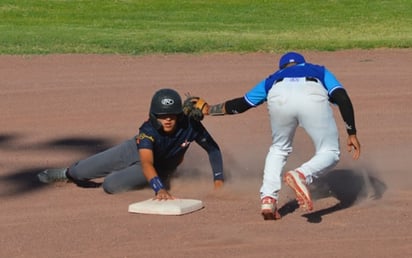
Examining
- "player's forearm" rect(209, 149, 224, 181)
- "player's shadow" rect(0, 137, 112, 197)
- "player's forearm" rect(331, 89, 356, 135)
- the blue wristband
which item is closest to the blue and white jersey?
"player's forearm" rect(331, 89, 356, 135)

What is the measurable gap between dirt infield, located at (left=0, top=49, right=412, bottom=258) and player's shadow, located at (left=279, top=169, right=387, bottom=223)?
0.02 m

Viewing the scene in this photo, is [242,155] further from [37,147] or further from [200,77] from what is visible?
[200,77]

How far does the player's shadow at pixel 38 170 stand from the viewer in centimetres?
1019

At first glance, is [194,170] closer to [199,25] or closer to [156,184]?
[156,184]

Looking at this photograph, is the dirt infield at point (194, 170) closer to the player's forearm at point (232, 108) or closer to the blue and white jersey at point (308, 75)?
the player's forearm at point (232, 108)

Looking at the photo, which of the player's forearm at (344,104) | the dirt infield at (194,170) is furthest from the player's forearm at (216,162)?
the player's forearm at (344,104)

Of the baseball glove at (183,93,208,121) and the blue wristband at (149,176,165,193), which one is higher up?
the baseball glove at (183,93,208,121)

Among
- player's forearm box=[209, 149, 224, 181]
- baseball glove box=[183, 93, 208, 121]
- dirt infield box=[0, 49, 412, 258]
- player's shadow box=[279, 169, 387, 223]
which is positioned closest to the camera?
dirt infield box=[0, 49, 412, 258]

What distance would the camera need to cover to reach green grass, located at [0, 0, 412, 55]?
1997cm

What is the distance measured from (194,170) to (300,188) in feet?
8.29

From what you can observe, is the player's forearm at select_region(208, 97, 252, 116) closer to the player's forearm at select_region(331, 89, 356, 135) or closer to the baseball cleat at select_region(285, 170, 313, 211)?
the player's forearm at select_region(331, 89, 356, 135)

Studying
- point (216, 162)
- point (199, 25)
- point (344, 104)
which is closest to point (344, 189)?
point (216, 162)

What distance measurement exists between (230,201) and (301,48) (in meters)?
10.7

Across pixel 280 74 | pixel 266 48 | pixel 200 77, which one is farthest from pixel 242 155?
pixel 266 48
